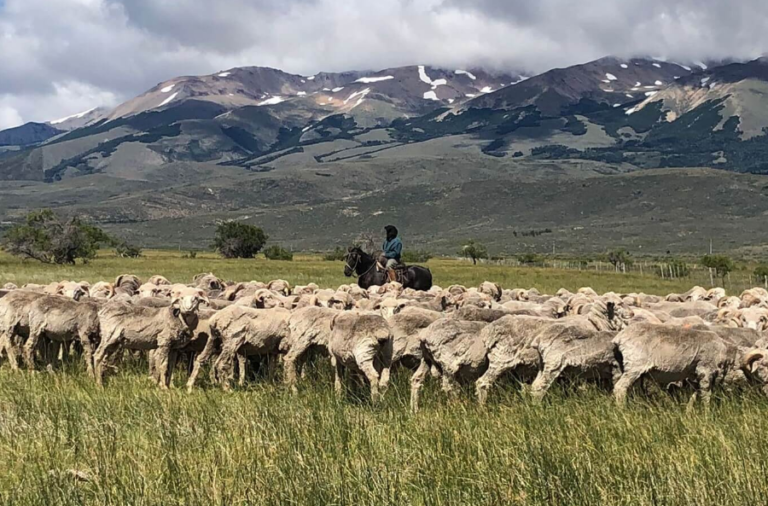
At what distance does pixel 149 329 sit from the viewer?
12398 mm

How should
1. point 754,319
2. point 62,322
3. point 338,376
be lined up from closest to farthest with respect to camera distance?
point 338,376
point 62,322
point 754,319

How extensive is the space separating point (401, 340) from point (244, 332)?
261cm

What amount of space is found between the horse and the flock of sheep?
32.5 ft

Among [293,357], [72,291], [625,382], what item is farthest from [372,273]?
[625,382]

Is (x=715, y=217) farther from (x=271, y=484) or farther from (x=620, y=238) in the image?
(x=271, y=484)

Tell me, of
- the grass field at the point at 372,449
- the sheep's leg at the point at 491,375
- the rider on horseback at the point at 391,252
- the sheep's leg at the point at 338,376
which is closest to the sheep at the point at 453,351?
the sheep's leg at the point at 491,375

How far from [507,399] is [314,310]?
3587 millimetres

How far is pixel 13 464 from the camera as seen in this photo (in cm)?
775

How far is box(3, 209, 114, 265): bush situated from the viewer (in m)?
72.6

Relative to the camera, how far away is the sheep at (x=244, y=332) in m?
12.3

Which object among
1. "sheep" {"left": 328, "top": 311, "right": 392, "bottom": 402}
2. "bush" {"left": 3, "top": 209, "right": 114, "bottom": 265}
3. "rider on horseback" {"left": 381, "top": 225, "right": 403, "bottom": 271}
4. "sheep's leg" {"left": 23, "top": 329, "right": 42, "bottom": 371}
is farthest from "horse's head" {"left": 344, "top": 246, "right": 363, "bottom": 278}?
"bush" {"left": 3, "top": 209, "right": 114, "bottom": 265}

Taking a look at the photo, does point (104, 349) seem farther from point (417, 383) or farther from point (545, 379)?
point (545, 379)

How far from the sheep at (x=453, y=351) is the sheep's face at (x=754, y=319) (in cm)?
617

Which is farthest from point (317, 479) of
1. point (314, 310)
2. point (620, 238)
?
point (620, 238)
